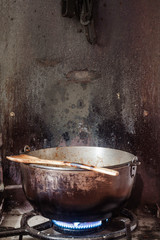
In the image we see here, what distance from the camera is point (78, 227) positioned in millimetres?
1647

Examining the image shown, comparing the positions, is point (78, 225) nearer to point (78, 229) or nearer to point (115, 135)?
point (78, 229)

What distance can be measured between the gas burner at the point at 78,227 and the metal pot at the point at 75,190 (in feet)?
0.60


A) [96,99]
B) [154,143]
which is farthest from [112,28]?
[154,143]

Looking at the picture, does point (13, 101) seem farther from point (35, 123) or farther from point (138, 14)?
point (138, 14)

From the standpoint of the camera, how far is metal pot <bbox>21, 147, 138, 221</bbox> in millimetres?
1401

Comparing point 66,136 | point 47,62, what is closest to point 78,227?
point 66,136

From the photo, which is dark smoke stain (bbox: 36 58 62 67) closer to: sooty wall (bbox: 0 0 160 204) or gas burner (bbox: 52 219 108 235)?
sooty wall (bbox: 0 0 160 204)

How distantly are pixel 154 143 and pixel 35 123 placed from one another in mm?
1002

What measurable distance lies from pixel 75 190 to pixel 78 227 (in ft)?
1.24

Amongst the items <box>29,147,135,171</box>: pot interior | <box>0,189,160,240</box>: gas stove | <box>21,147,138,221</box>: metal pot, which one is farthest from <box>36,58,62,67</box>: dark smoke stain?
<box>0,189,160,240</box>: gas stove

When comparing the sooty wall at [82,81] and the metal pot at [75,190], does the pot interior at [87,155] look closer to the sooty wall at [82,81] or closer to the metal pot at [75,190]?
the sooty wall at [82,81]

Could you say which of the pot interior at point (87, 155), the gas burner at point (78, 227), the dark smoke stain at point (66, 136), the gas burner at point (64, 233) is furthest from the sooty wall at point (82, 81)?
the gas burner at point (78, 227)

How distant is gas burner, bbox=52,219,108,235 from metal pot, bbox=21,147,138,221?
0.60 feet

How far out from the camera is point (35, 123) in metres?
2.24
